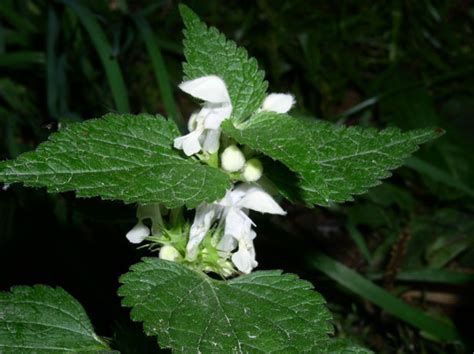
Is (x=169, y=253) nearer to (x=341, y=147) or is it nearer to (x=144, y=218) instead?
(x=144, y=218)

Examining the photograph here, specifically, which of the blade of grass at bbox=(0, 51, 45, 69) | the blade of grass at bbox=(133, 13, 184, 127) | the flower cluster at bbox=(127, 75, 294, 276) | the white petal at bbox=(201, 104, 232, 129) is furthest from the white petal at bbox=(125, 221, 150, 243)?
the blade of grass at bbox=(0, 51, 45, 69)

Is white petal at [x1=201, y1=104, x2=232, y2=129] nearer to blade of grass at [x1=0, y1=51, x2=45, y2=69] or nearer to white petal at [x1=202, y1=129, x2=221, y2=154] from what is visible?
white petal at [x1=202, y1=129, x2=221, y2=154]

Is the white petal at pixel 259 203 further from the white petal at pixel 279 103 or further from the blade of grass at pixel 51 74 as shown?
the blade of grass at pixel 51 74

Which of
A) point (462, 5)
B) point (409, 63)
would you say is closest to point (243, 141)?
point (409, 63)

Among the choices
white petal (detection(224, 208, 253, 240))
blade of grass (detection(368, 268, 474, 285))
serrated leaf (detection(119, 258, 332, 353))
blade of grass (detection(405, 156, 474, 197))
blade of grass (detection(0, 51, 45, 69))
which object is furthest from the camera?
blade of grass (detection(0, 51, 45, 69))

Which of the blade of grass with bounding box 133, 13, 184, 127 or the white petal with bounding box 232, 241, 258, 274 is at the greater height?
the blade of grass with bounding box 133, 13, 184, 127

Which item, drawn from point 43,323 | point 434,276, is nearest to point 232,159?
point 43,323

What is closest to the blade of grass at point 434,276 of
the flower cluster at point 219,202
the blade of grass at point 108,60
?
the blade of grass at point 108,60
